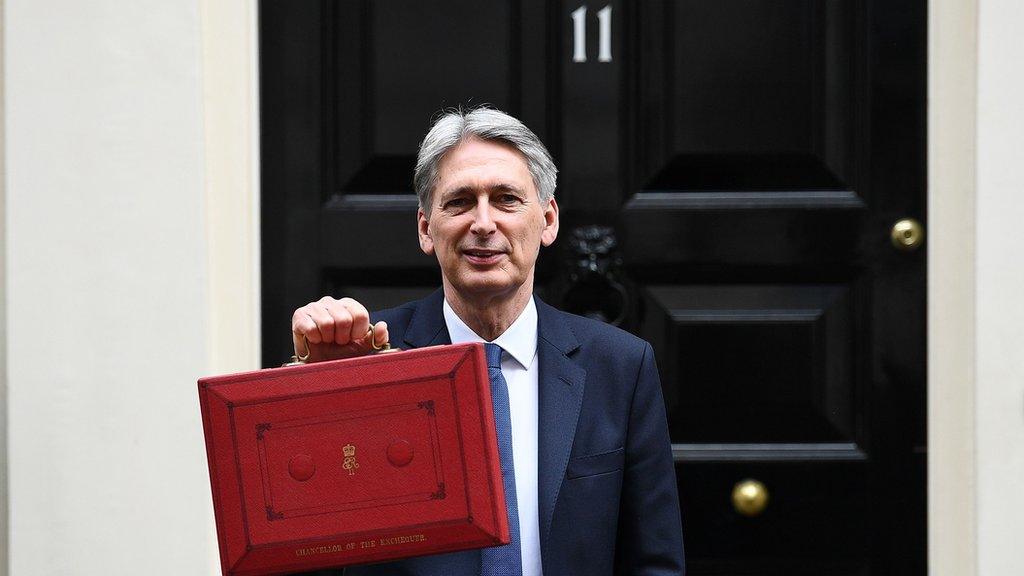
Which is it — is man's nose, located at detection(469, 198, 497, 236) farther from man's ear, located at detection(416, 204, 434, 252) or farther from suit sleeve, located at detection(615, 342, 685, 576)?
suit sleeve, located at detection(615, 342, 685, 576)

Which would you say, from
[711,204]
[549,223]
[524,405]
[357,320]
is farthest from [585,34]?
[357,320]

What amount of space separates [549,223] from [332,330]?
515 millimetres

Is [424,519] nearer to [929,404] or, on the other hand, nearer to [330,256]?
[330,256]

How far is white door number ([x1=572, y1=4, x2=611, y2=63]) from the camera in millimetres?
3006

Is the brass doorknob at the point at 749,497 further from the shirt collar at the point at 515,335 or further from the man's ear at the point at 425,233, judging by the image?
the man's ear at the point at 425,233

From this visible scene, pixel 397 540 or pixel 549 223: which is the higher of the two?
pixel 549 223

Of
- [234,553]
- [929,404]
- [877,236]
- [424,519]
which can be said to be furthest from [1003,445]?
[234,553]

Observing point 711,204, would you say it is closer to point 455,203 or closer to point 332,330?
point 455,203

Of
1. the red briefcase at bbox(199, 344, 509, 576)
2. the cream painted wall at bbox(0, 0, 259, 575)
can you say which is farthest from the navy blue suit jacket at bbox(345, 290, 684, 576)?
the cream painted wall at bbox(0, 0, 259, 575)

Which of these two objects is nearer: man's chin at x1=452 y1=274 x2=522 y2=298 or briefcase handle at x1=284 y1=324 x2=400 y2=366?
briefcase handle at x1=284 y1=324 x2=400 y2=366

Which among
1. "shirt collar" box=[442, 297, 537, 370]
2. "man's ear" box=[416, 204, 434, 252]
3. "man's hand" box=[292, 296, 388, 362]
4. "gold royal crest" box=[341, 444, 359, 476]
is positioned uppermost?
"man's ear" box=[416, 204, 434, 252]

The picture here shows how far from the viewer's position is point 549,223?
2152 mm

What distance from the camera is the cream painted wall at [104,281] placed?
9.17ft

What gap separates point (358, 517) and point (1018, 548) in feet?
5.34
